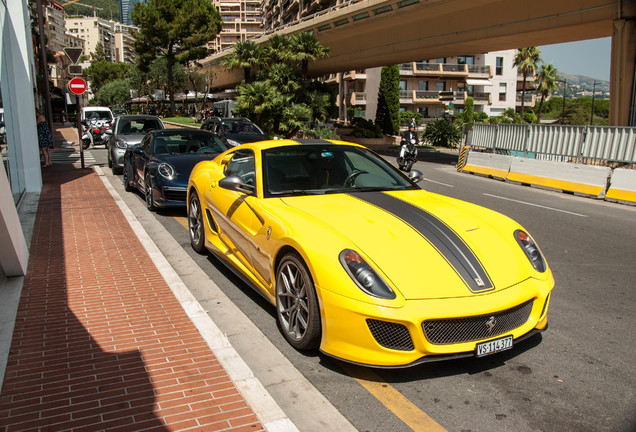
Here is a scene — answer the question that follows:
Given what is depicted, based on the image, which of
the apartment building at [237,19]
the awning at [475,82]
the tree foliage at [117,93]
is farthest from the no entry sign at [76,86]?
the apartment building at [237,19]

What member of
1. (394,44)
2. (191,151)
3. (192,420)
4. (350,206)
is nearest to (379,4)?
(394,44)

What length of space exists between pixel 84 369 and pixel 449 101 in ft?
218

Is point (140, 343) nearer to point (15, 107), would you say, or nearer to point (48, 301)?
point (48, 301)

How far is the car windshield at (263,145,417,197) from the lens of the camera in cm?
494

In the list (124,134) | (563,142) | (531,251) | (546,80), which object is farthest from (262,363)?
(546,80)

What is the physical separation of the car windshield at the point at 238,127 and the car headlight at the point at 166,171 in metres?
9.24

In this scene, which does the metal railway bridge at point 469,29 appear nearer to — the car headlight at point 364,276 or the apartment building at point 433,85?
the apartment building at point 433,85

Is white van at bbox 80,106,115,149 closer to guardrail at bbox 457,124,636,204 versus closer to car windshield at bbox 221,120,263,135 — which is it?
car windshield at bbox 221,120,263,135

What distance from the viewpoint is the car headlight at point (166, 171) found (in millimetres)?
9102

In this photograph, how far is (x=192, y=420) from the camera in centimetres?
305

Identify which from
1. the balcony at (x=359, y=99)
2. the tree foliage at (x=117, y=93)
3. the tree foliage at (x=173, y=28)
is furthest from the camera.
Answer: the tree foliage at (x=117, y=93)

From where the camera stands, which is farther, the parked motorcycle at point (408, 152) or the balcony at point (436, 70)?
the balcony at point (436, 70)

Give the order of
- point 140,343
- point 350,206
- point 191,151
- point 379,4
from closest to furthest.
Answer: point 140,343 < point 350,206 < point 191,151 < point 379,4

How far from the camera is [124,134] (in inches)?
616
